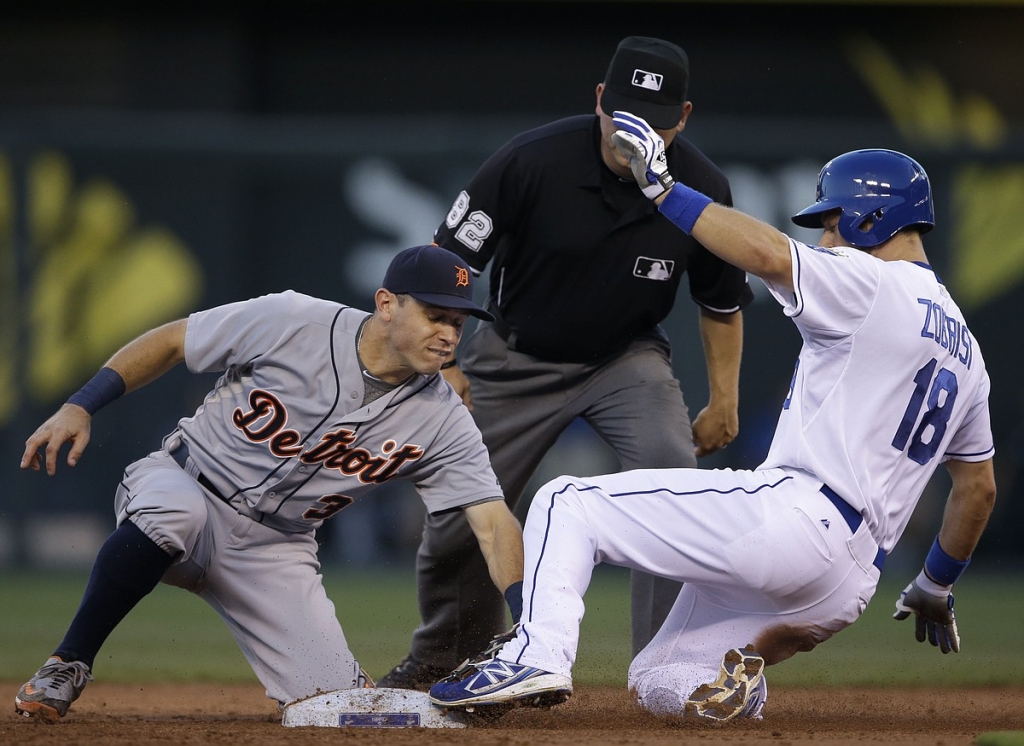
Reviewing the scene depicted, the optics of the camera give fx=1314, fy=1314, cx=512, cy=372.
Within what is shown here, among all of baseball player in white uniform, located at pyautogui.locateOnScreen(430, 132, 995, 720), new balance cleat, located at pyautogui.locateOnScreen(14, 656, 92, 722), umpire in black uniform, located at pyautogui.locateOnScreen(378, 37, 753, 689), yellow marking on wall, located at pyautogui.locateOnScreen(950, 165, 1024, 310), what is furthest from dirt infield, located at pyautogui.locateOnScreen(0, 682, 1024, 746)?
yellow marking on wall, located at pyautogui.locateOnScreen(950, 165, 1024, 310)

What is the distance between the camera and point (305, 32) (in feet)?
38.3

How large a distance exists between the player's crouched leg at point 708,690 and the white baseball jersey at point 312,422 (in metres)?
0.66

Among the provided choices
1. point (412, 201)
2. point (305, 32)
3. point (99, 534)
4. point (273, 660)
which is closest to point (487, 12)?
point (305, 32)

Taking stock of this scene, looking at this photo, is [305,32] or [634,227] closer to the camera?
[634,227]

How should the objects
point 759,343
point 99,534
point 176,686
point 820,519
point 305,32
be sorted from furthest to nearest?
1. point 305,32
2. point 759,343
3. point 99,534
4. point 176,686
5. point 820,519

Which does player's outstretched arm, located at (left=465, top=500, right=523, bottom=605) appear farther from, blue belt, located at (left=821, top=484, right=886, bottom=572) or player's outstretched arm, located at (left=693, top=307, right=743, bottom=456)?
player's outstretched arm, located at (left=693, top=307, right=743, bottom=456)

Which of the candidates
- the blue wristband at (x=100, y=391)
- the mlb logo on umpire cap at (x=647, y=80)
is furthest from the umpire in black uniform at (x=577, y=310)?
the blue wristband at (x=100, y=391)

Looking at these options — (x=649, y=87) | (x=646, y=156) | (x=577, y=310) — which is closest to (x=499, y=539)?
(x=577, y=310)

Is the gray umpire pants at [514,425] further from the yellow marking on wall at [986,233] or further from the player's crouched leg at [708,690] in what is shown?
the yellow marking on wall at [986,233]

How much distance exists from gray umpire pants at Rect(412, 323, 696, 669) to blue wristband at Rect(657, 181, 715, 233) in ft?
3.05

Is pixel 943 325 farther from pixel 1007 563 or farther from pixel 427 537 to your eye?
pixel 1007 563

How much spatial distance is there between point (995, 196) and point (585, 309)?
6.28 metres

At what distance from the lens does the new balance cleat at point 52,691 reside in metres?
3.17

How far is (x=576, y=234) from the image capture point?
3920 mm
